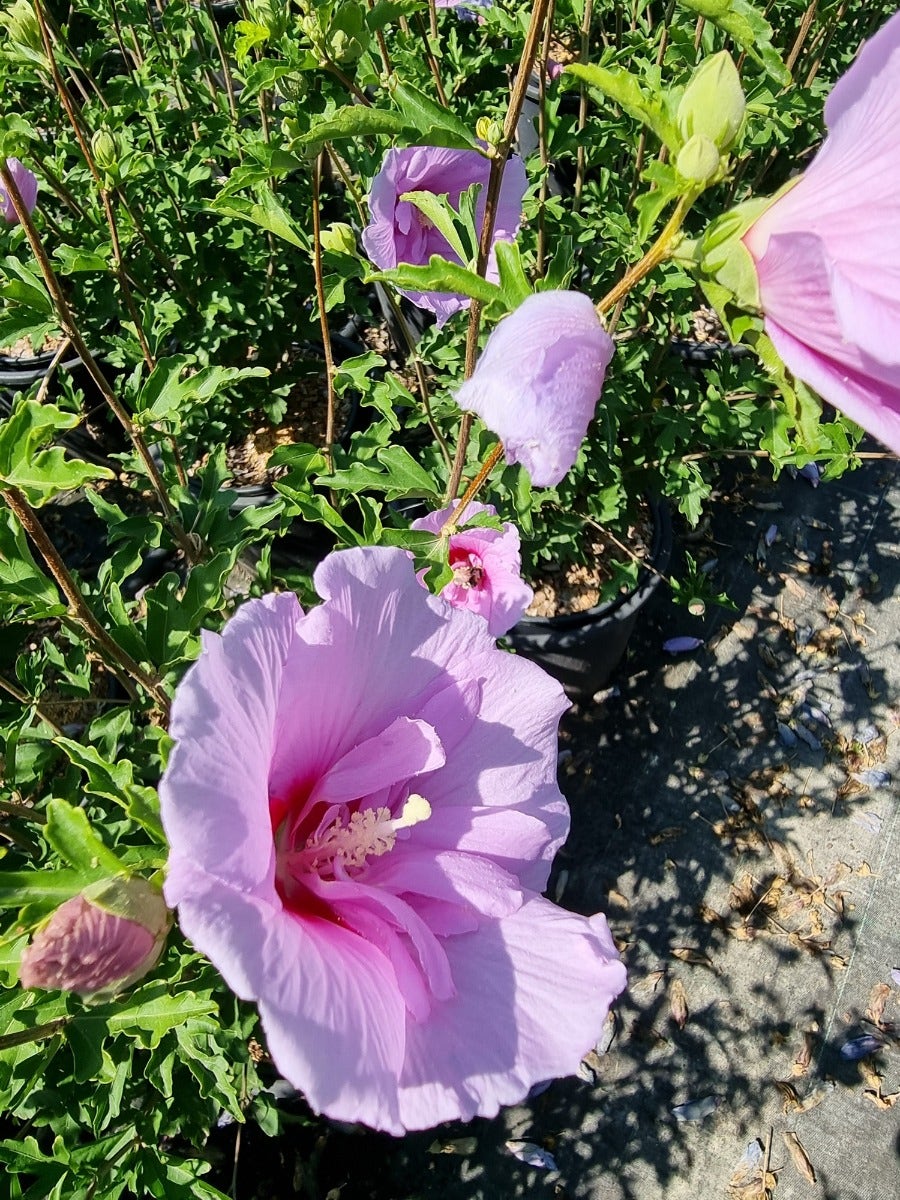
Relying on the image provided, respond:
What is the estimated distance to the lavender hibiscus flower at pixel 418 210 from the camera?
4.61 ft

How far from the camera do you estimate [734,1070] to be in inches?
94.0

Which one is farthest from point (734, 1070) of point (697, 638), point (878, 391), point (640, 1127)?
point (878, 391)

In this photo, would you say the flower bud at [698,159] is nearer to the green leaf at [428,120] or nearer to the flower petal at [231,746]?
the green leaf at [428,120]

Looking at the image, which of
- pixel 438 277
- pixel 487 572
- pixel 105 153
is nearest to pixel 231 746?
pixel 438 277

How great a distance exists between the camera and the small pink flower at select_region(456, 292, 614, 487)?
2.52ft

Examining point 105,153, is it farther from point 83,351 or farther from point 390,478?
point 390,478

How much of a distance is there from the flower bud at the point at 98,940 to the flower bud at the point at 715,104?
0.86 meters

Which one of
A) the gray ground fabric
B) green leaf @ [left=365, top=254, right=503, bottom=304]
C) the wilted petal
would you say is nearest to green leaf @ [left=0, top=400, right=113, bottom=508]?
green leaf @ [left=365, top=254, right=503, bottom=304]

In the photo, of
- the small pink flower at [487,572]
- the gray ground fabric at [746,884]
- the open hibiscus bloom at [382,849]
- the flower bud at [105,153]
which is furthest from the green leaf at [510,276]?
the gray ground fabric at [746,884]

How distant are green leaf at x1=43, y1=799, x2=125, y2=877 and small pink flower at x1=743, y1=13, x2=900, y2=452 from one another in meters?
0.73

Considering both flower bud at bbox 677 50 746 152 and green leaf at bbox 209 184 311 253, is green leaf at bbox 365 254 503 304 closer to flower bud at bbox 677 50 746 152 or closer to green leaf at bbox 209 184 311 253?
flower bud at bbox 677 50 746 152

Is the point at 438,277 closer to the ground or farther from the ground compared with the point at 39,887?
farther from the ground

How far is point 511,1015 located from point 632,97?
86 centimetres

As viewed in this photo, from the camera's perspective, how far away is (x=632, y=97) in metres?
0.77
